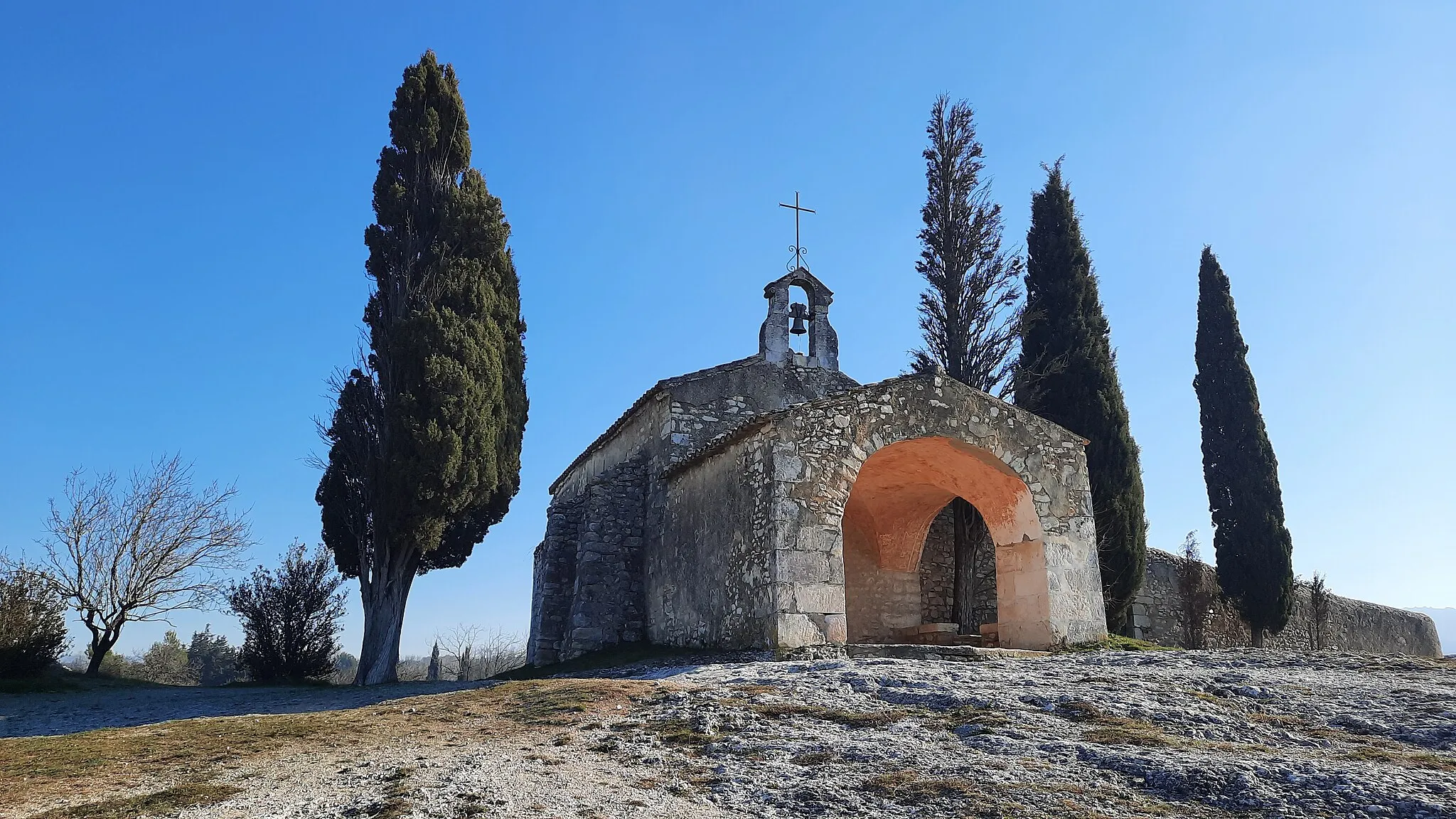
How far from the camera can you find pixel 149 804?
4926 millimetres

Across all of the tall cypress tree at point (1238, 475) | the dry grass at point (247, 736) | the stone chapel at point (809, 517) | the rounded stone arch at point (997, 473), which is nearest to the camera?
the dry grass at point (247, 736)

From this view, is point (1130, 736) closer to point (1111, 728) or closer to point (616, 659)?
point (1111, 728)

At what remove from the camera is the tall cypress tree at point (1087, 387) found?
643 inches

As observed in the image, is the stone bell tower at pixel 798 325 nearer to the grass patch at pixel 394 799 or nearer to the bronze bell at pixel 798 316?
the bronze bell at pixel 798 316

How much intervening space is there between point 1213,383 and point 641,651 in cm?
1501

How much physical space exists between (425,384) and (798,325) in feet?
22.3

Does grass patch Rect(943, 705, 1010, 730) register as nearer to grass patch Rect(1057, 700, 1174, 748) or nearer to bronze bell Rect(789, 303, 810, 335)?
grass patch Rect(1057, 700, 1174, 748)

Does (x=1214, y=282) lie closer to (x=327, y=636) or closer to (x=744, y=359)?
(x=744, y=359)

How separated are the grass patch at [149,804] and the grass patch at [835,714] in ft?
11.4

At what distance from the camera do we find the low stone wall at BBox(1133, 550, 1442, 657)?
19.8 m

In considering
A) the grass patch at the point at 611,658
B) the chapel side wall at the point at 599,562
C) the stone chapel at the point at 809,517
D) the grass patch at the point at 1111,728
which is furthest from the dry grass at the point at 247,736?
the chapel side wall at the point at 599,562

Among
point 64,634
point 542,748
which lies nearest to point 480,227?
point 64,634

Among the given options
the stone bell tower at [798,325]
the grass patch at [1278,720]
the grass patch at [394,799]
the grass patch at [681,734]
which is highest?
the stone bell tower at [798,325]

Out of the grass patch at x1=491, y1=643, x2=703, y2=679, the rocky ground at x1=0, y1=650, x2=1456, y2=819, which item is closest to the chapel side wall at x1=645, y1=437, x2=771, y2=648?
the grass patch at x1=491, y1=643, x2=703, y2=679
